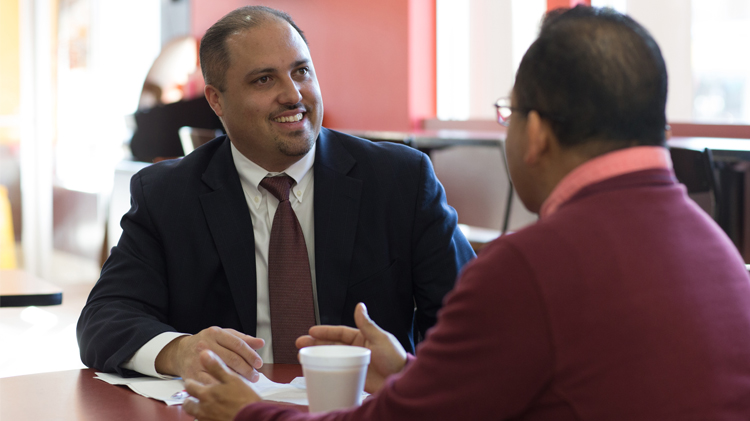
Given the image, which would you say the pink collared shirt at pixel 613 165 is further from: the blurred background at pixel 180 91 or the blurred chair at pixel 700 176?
the blurred background at pixel 180 91

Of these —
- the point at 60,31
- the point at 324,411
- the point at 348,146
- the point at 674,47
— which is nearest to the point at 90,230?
the point at 60,31

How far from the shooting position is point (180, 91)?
596 centimetres

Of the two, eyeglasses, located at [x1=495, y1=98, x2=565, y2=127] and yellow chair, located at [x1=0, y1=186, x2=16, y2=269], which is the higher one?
eyeglasses, located at [x1=495, y1=98, x2=565, y2=127]

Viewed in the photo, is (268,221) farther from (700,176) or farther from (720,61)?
(720,61)

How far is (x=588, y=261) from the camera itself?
2.28 feet

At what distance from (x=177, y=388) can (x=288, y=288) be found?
387mm

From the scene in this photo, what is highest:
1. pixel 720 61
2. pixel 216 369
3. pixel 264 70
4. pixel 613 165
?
pixel 720 61

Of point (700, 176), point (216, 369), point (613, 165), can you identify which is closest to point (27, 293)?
point (216, 369)

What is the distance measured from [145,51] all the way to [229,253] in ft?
20.8

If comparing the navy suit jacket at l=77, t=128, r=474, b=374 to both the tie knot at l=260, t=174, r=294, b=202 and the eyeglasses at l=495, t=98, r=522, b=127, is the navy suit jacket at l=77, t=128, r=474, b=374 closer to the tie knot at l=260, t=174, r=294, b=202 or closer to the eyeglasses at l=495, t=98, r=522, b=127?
the tie knot at l=260, t=174, r=294, b=202

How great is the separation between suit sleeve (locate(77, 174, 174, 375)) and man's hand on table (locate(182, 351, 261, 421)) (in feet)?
1.06

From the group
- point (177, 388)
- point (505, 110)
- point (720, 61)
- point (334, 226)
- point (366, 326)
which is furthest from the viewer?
point (720, 61)

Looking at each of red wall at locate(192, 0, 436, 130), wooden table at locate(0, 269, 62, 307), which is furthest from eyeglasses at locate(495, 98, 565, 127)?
red wall at locate(192, 0, 436, 130)

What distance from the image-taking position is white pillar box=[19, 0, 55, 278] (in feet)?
19.8
